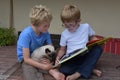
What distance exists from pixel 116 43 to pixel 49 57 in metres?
1.83

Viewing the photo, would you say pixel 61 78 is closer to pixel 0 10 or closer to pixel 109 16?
pixel 109 16

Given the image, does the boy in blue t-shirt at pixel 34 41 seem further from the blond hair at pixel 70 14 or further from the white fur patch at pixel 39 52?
the blond hair at pixel 70 14

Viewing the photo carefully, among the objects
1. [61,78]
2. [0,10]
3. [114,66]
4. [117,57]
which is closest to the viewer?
[61,78]

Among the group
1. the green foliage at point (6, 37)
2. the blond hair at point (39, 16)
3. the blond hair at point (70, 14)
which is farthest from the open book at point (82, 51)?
the green foliage at point (6, 37)

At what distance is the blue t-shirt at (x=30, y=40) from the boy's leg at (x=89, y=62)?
533 mm

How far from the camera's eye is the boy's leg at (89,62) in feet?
10.9

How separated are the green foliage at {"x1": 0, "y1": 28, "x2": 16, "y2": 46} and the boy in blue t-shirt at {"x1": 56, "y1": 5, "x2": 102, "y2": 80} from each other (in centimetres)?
170

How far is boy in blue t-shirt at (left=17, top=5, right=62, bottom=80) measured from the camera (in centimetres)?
326

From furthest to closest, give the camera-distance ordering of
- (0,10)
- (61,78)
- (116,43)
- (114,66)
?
(0,10) < (116,43) < (114,66) < (61,78)

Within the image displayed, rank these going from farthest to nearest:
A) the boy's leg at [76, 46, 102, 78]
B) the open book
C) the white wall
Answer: the white wall, the boy's leg at [76, 46, 102, 78], the open book

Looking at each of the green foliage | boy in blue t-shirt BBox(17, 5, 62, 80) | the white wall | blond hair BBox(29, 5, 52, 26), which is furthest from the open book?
the green foliage

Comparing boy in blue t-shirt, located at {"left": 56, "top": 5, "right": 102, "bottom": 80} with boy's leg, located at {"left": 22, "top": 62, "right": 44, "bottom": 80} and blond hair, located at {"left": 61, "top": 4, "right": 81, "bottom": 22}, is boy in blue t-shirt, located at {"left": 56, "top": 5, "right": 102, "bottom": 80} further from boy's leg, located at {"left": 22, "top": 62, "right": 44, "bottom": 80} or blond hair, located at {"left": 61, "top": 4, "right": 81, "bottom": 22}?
boy's leg, located at {"left": 22, "top": 62, "right": 44, "bottom": 80}

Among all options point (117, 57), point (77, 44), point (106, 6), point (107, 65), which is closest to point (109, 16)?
point (106, 6)

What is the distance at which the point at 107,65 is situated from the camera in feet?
13.0
